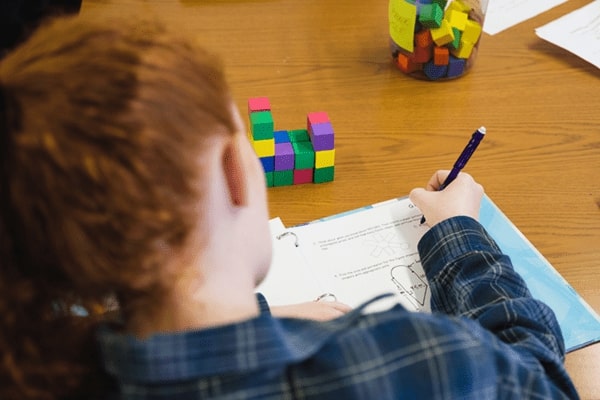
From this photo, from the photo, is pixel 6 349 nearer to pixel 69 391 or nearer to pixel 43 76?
pixel 69 391


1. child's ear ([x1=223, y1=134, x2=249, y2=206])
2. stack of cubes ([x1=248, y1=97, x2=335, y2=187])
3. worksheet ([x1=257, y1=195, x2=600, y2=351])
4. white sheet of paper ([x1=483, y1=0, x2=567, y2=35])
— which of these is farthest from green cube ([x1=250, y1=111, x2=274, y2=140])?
white sheet of paper ([x1=483, y1=0, x2=567, y2=35])

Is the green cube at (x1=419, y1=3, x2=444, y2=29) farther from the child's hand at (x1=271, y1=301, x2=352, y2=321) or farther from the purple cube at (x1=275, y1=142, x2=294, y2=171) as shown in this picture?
the child's hand at (x1=271, y1=301, x2=352, y2=321)

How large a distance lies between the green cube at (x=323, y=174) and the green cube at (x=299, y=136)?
5 cm

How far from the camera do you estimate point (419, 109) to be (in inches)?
39.6

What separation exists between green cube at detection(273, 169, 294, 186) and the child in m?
0.33

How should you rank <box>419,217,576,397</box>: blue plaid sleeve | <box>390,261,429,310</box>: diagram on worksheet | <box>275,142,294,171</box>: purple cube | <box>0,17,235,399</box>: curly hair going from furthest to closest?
<box>275,142,294,171</box>: purple cube < <box>390,261,429,310</box>: diagram on worksheet < <box>419,217,576,397</box>: blue plaid sleeve < <box>0,17,235,399</box>: curly hair

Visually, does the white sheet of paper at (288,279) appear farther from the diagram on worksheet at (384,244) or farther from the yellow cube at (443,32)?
the yellow cube at (443,32)

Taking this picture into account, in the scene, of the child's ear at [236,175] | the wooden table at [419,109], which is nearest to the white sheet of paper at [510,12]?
the wooden table at [419,109]

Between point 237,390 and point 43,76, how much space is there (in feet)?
0.82

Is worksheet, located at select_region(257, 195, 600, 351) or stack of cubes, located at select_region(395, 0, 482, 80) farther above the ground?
stack of cubes, located at select_region(395, 0, 482, 80)

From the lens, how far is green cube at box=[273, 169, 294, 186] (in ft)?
2.85

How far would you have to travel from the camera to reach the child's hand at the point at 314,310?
70cm

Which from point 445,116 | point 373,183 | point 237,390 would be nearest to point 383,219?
point 373,183

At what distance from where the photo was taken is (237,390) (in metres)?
0.45
